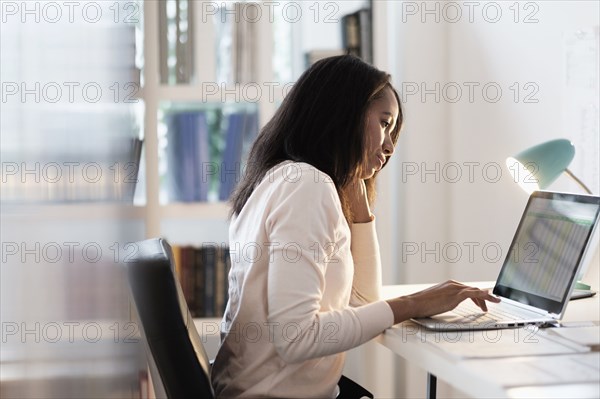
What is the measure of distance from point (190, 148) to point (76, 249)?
2.81 ft

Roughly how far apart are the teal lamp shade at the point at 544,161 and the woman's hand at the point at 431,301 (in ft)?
1.26

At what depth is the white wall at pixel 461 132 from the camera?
2529 millimetres

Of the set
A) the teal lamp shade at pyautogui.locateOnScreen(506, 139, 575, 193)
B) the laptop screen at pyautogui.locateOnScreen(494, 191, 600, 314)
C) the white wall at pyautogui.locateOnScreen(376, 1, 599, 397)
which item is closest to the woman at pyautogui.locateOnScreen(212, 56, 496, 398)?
the laptop screen at pyautogui.locateOnScreen(494, 191, 600, 314)

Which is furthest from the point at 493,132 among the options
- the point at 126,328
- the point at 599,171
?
the point at 126,328

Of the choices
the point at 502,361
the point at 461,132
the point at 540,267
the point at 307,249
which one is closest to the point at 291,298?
the point at 307,249

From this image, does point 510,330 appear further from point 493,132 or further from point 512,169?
point 493,132

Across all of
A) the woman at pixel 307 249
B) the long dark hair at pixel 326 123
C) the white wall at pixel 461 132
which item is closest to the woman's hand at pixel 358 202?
the woman at pixel 307 249

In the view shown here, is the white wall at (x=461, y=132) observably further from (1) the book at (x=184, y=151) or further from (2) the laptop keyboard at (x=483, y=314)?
(2) the laptop keyboard at (x=483, y=314)

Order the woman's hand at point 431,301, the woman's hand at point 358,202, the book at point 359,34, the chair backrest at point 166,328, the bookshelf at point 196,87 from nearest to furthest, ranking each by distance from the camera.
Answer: the chair backrest at point 166,328, the woman's hand at point 431,301, the woman's hand at point 358,202, the bookshelf at point 196,87, the book at point 359,34

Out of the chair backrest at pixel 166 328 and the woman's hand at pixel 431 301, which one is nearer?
the chair backrest at pixel 166 328

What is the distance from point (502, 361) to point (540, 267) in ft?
1.46

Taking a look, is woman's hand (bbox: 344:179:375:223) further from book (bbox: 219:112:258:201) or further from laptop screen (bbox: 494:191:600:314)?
book (bbox: 219:112:258:201)

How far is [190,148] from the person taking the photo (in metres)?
2.70

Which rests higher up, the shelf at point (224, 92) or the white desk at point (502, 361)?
the shelf at point (224, 92)
